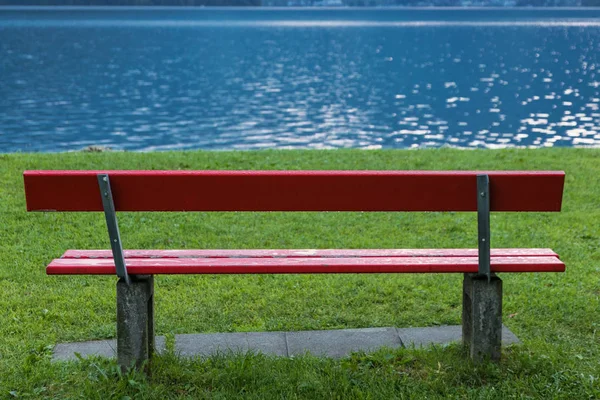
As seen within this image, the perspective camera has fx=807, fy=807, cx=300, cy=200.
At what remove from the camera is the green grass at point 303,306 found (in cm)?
389

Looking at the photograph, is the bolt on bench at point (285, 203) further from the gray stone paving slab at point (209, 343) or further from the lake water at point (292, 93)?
the lake water at point (292, 93)

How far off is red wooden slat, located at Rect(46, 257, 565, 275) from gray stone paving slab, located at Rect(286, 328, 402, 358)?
0.58m

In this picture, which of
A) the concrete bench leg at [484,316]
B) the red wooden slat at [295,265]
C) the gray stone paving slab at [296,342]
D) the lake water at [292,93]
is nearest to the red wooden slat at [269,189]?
the red wooden slat at [295,265]

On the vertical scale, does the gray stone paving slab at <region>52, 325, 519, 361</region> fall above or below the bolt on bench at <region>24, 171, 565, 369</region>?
below

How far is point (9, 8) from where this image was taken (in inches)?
6152

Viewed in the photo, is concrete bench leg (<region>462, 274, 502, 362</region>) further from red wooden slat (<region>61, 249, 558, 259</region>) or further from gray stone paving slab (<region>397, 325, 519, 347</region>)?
gray stone paving slab (<region>397, 325, 519, 347</region>)

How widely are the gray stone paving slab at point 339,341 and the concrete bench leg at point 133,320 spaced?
0.84m

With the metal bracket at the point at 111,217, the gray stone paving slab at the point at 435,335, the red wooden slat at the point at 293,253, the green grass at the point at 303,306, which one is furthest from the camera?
the gray stone paving slab at the point at 435,335

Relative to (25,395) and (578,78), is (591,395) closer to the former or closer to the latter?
(25,395)

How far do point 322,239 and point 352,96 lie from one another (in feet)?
96.9

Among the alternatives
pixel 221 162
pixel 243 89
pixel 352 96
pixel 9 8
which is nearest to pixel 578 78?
pixel 352 96

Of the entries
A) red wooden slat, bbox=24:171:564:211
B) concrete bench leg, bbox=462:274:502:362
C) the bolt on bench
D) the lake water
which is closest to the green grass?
concrete bench leg, bbox=462:274:502:362

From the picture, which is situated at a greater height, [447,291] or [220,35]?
[447,291]

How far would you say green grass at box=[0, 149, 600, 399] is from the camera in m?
3.89
